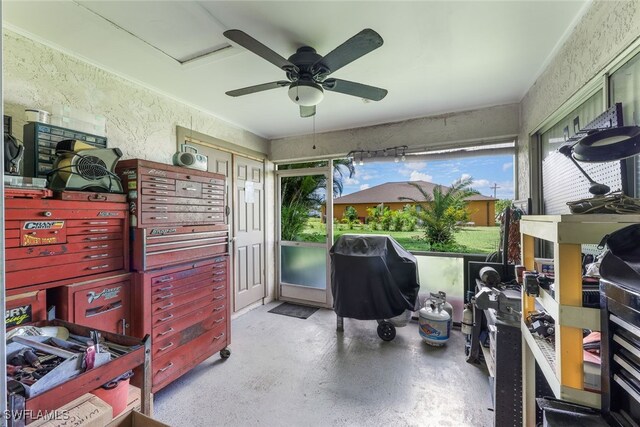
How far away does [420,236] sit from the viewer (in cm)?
355

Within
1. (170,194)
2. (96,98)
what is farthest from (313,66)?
(96,98)

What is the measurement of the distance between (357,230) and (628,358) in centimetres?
327

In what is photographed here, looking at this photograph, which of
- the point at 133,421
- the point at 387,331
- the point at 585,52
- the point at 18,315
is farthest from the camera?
the point at 387,331

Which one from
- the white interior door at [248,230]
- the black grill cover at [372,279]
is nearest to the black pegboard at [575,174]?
the black grill cover at [372,279]

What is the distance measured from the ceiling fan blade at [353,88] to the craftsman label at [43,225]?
185 cm

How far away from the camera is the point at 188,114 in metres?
2.96

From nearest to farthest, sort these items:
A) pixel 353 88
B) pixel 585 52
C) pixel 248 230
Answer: pixel 585 52 → pixel 353 88 → pixel 248 230

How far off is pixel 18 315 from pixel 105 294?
414mm

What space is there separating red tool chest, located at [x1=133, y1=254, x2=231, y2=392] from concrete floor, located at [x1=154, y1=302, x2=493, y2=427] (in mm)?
222

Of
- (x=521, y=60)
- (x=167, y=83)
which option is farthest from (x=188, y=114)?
(x=521, y=60)

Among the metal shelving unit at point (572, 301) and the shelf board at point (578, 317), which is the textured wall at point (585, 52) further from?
the shelf board at point (578, 317)

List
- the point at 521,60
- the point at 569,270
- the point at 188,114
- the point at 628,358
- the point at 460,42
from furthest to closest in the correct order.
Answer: the point at 188,114, the point at 521,60, the point at 460,42, the point at 569,270, the point at 628,358

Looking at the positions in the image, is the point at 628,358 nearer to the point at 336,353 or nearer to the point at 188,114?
the point at 336,353

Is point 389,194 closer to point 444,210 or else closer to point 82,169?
point 444,210
